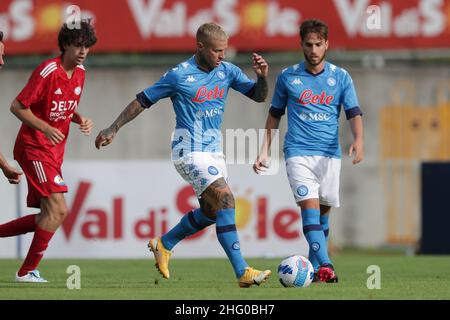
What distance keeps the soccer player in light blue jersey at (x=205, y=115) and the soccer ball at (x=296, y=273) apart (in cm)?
42

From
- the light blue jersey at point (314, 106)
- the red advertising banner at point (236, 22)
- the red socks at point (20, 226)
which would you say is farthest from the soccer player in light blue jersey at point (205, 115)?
the red advertising banner at point (236, 22)

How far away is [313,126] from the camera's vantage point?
10.2 m

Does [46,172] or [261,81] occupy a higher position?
[261,81]

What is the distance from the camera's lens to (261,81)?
9.98m

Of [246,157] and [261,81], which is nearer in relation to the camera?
[261,81]

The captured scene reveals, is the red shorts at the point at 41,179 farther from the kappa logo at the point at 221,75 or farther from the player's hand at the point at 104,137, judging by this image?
the kappa logo at the point at 221,75

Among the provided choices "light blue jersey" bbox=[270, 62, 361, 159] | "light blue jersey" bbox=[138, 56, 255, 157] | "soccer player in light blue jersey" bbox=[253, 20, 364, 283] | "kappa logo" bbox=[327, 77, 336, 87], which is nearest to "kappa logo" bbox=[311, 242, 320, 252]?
"soccer player in light blue jersey" bbox=[253, 20, 364, 283]

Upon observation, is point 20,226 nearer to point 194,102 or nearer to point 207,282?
point 207,282

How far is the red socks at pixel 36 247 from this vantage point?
991cm

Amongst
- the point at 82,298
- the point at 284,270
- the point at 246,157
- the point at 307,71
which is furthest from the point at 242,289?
the point at 246,157

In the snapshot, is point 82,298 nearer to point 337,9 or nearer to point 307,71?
point 307,71

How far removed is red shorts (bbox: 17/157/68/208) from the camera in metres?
9.84

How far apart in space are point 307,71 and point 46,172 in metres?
2.32

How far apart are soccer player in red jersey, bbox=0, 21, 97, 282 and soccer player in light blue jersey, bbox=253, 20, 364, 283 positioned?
1.60 metres
